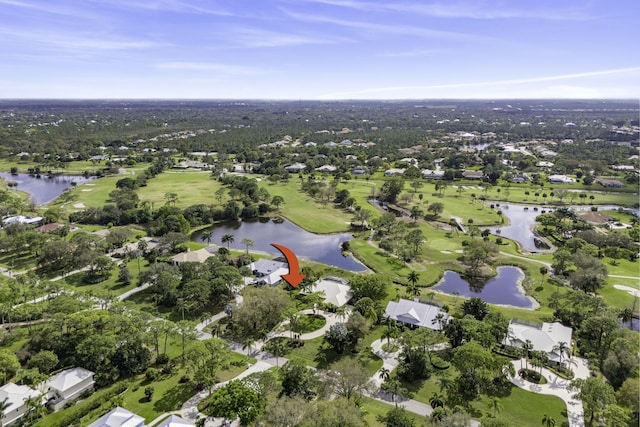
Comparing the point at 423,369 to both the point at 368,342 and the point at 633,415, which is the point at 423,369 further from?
the point at 633,415

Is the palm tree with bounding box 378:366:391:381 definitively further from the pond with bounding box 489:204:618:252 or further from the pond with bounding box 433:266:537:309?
the pond with bounding box 489:204:618:252

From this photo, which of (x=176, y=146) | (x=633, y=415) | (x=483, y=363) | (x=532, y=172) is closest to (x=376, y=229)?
(x=483, y=363)

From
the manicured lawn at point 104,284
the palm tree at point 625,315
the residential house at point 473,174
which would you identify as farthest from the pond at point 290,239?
the residential house at point 473,174

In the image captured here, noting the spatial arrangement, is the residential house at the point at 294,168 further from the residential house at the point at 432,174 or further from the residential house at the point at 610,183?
the residential house at the point at 610,183

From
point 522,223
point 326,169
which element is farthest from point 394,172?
point 522,223

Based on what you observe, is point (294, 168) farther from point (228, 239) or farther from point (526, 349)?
point (526, 349)

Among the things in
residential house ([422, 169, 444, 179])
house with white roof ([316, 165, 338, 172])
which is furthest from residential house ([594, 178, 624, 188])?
house with white roof ([316, 165, 338, 172])

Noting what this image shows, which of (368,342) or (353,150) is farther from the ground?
(353,150)
